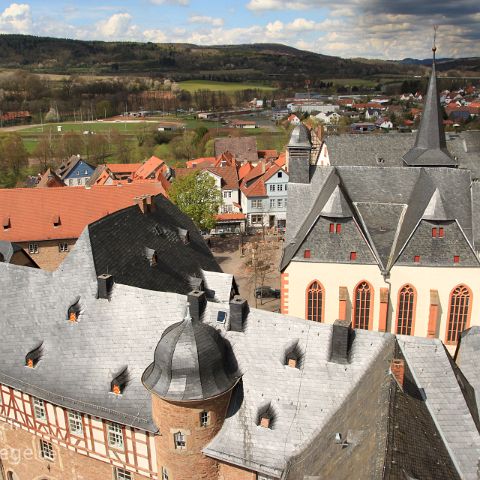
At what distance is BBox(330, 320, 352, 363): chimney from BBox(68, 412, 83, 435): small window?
11419 mm

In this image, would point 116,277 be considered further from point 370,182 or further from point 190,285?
point 370,182

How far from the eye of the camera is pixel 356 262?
33.1m

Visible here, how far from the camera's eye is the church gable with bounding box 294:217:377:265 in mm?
33094

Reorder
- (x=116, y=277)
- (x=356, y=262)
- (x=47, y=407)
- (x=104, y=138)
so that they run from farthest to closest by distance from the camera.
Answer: (x=104, y=138) < (x=356, y=262) < (x=116, y=277) < (x=47, y=407)

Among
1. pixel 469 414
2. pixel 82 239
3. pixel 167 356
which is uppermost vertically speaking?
pixel 82 239

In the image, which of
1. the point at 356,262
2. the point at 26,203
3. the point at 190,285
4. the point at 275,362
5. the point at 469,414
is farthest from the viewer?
the point at 26,203

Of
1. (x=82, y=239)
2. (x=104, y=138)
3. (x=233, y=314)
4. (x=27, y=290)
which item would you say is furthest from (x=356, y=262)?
(x=104, y=138)

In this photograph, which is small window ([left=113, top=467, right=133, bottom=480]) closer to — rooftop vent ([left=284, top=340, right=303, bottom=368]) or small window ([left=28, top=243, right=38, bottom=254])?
rooftop vent ([left=284, top=340, right=303, bottom=368])

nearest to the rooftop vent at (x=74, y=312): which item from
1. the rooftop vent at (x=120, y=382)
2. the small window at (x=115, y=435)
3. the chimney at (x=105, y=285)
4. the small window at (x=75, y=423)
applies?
the chimney at (x=105, y=285)

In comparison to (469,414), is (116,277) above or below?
above

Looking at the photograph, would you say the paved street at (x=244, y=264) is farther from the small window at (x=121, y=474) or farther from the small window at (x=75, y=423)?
the small window at (x=75, y=423)

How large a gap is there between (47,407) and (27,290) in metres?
5.78

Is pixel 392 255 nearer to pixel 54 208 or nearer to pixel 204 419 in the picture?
pixel 204 419

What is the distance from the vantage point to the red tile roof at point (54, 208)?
47844 millimetres
